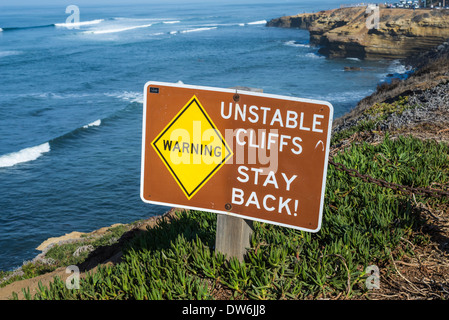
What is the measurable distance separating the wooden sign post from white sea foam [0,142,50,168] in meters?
22.3

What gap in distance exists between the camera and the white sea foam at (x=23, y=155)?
23203 millimetres

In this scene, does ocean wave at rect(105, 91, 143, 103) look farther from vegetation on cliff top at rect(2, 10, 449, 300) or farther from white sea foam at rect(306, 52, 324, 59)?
vegetation on cliff top at rect(2, 10, 449, 300)

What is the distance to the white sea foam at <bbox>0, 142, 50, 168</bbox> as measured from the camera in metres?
23.2

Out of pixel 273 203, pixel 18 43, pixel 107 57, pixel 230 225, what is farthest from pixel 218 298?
pixel 18 43

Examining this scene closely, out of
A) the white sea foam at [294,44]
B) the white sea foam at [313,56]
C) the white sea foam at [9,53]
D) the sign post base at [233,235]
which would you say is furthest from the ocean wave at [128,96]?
the white sea foam at [294,44]

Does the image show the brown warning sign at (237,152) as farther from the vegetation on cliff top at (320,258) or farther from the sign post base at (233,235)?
the vegetation on cliff top at (320,258)

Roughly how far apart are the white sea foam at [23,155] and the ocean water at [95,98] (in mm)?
51

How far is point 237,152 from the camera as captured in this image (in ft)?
10.2

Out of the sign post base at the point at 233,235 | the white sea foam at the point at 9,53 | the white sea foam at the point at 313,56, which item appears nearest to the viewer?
the sign post base at the point at 233,235

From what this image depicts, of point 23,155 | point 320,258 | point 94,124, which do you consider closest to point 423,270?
point 320,258

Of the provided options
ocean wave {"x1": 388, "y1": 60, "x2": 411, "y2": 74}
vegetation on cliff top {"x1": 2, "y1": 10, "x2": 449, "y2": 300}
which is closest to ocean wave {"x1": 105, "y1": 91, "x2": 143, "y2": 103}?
ocean wave {"x1": 388, "y1": 60, "x2": 411, "y2": 74}

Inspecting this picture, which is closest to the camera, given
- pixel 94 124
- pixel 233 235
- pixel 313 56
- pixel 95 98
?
pixel 233 235

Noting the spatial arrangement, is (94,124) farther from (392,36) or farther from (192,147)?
(392,36)

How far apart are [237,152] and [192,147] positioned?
0.34m
